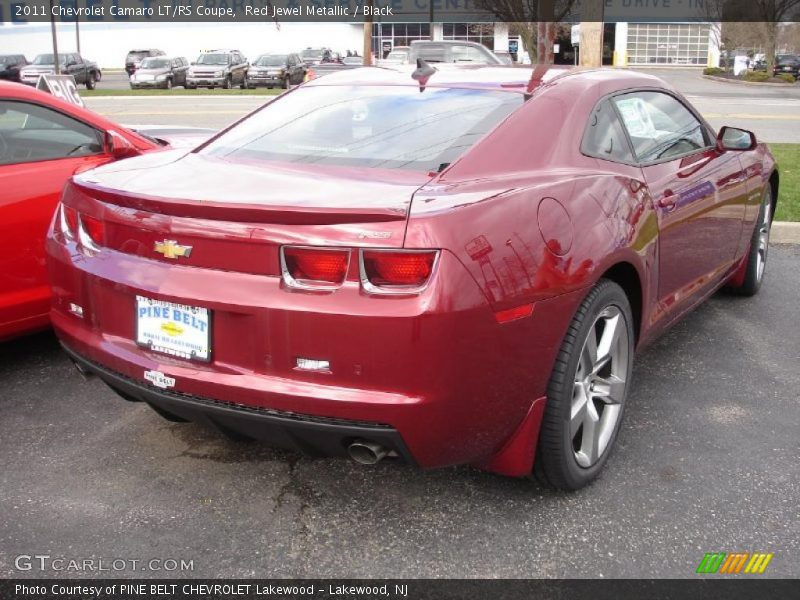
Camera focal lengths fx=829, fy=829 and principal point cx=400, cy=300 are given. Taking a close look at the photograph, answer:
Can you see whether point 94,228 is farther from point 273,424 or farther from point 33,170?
point 33,170

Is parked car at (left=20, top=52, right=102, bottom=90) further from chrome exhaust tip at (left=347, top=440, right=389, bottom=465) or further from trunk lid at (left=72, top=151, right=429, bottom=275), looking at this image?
chrome exhaust tip at (left=347, top=440, right=389, bottom=465)

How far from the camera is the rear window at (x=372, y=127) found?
3.05m

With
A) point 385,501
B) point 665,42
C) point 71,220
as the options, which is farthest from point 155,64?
point 665,42

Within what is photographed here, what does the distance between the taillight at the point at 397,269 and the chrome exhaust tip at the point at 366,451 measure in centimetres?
49

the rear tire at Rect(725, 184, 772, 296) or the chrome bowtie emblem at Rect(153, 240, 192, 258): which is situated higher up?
the chrome bowtie emblem at Rect(153, 240, 192, 258)

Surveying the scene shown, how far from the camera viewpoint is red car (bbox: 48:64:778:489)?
7.93ft

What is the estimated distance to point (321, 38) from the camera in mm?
64312

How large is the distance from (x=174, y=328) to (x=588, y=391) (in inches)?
58.8

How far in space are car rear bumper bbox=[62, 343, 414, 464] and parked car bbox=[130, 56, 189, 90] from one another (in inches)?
1317

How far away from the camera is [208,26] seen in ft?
218

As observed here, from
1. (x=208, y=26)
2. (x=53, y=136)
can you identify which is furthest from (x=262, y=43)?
(x=53, y=136)

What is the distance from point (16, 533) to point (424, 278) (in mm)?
1665

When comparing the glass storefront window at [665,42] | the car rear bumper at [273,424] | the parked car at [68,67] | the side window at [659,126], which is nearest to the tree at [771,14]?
the glass storefront window at [665,42]

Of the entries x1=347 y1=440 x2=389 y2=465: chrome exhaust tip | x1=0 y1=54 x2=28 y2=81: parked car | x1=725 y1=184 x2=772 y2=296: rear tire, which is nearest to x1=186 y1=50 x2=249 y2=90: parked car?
x1=0 y1=54 x2=28 y2=81: parked car
